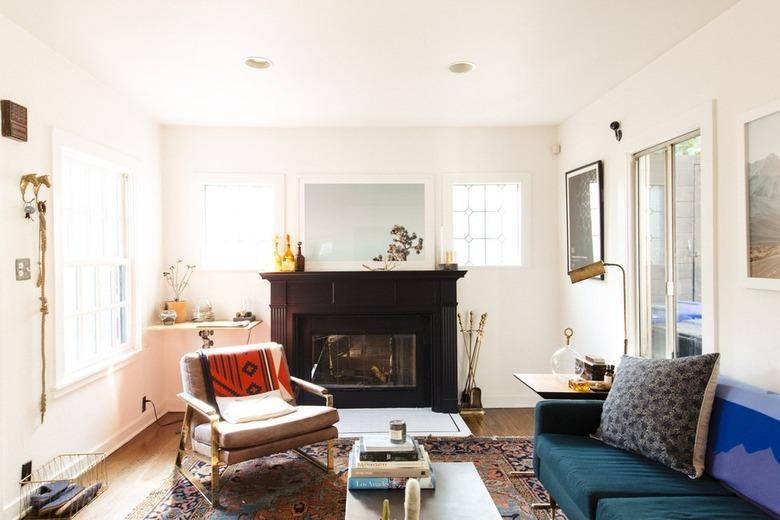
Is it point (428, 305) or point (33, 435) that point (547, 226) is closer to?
point (428, 305)

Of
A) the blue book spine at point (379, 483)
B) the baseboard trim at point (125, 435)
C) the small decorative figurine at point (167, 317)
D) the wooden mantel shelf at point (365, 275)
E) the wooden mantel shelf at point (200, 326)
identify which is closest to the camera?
the blue book spine at point (379, 483)

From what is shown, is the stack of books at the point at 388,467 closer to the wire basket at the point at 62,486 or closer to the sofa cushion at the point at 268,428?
the sofa cushion at the point at 268,428

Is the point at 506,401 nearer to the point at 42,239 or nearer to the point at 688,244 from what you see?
the point at 688,244

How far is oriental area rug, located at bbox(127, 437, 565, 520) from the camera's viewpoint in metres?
2.63

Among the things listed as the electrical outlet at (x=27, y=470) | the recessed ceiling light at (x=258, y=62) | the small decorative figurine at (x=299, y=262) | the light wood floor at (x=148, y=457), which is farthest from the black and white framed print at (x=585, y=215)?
the electrical outlet at (x=27, y=470)

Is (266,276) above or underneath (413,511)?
above

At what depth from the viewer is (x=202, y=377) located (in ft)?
10.6

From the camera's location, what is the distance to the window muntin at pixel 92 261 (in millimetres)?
3236

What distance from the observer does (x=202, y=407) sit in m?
2.90

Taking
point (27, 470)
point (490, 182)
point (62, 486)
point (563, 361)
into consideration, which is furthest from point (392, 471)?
point (490, 182)

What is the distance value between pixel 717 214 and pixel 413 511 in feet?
7.28

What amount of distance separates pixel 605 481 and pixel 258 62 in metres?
2.95

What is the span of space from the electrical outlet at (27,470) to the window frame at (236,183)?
2.14m

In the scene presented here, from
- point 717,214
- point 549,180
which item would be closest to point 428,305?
point 549,180
